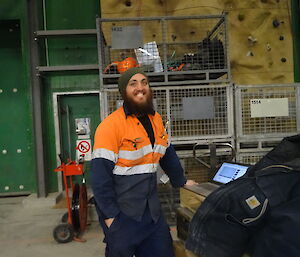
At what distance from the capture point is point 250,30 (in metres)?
4.89

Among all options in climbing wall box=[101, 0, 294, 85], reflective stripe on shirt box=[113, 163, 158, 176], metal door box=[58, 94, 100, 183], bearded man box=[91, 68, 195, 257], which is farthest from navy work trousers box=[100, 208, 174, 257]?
climbing wall box=[101, 0, 294, 85]

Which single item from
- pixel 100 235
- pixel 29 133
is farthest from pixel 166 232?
pixel 29 133

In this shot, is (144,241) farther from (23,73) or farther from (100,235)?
(23,73)

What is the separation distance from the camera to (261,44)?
4.90 meters

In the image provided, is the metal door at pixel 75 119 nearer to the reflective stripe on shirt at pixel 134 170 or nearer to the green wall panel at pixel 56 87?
the green wall panel at pixel 56 87

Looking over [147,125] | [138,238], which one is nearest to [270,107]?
[147,125]

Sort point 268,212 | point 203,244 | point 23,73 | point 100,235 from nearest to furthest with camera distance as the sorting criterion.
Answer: point 268,212 → point 203,244 → point 100,235 → point 23,73

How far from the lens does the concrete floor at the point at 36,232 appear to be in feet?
10.3

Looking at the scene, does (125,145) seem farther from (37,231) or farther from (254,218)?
(37,231)

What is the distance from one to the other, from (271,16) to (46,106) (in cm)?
423

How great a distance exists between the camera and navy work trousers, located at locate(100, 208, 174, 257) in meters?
1.95

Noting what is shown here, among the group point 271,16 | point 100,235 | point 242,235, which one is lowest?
point 100,235

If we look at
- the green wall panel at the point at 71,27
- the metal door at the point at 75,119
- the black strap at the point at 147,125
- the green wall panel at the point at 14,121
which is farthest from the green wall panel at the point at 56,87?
the black strap at the point at 147,125

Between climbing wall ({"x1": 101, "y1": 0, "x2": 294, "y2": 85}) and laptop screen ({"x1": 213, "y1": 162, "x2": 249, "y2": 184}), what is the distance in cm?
322
